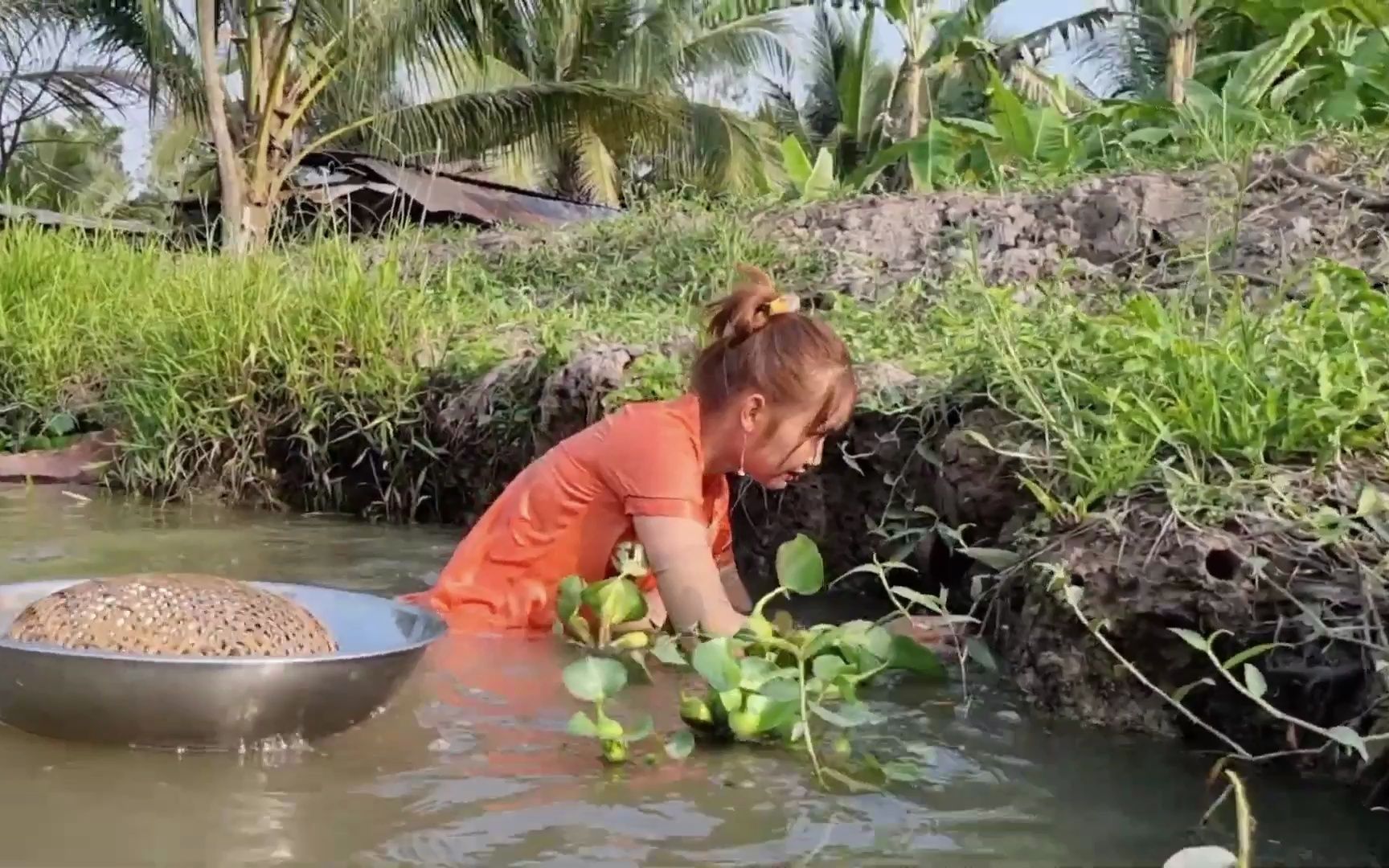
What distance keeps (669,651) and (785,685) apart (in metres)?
0.33

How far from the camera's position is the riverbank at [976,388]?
247cm

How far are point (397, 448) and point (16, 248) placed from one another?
301 centimetres

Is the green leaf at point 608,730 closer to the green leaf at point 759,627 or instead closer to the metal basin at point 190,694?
the metal basin at point 190,694

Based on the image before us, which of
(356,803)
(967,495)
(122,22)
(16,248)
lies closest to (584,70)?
(122,22)

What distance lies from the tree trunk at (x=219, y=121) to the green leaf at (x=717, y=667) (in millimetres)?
8505

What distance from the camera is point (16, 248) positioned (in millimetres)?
7047

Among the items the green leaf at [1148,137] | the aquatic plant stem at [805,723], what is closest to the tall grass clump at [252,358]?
the aquatic plant stem at [805,723]

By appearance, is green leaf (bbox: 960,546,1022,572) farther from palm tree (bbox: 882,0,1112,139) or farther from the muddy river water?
palm tree (bbox: 882,0,1112,139)

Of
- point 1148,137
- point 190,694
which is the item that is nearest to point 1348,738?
point 190,694

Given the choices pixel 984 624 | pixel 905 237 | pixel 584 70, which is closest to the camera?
pixel 984 624

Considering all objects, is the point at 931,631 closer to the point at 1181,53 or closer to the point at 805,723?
the point at 805,723

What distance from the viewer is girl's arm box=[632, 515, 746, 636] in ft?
9.29

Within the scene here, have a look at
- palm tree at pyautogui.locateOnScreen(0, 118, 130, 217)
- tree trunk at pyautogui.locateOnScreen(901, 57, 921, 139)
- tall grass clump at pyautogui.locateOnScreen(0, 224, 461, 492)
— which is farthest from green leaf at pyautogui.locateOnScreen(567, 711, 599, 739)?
palm tree at pyautogui.locateOnScreen(0, 118, 130, 217)

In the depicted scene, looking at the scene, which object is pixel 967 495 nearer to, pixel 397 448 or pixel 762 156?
pixel 397 448
